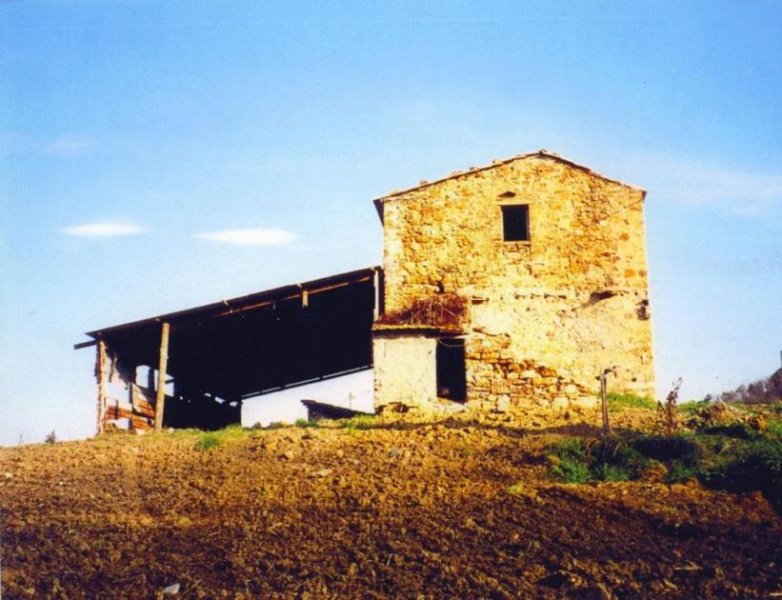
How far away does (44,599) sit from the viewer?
6.58 metres

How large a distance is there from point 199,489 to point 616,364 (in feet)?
30.5

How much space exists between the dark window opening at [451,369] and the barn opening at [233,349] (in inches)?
69.8

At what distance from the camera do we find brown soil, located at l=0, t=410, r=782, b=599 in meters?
6.75

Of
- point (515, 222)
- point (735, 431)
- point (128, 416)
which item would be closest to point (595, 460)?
point (735, 431)

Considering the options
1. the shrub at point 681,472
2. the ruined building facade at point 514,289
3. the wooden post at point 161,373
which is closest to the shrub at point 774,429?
the shrub at point 681,472

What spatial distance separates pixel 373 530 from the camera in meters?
7.92

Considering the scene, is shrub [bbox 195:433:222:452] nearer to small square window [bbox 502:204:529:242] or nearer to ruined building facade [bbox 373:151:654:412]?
ruined building facade [bbox 373:151:654:412]

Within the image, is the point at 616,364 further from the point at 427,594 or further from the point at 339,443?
the point at 427,594

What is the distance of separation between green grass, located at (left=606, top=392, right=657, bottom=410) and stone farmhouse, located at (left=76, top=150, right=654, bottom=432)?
0.21 m

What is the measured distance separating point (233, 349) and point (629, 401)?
382 inches

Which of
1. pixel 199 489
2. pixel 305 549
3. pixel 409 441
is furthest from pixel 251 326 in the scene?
pixel 305 549

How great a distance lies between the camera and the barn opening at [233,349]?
15.9 m

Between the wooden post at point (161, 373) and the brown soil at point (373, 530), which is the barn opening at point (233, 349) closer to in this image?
the wooden post at point (161, 373)

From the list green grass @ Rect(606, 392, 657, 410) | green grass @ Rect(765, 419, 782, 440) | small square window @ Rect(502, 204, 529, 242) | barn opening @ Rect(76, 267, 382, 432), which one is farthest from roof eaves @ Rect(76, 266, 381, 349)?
green grass @ Rect(765, 419, 782, 440)
